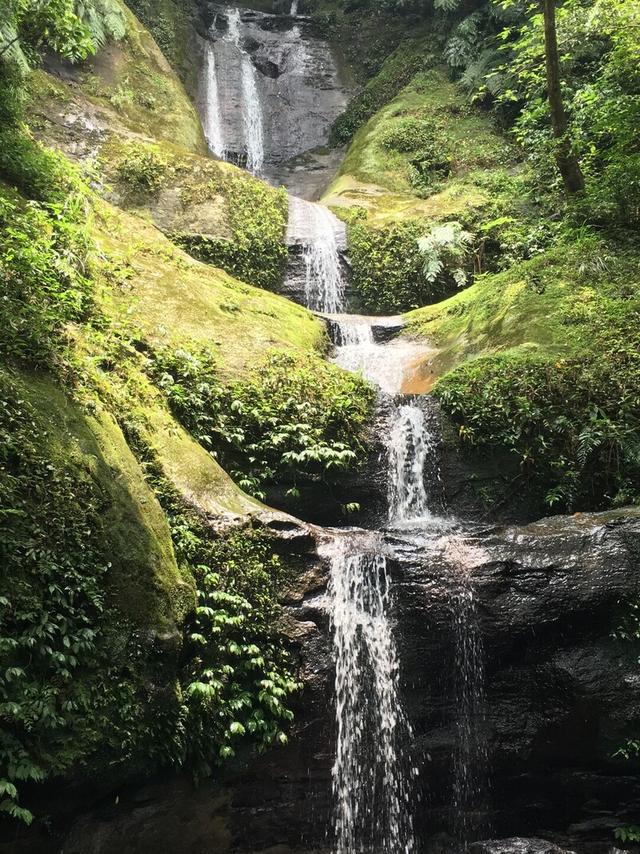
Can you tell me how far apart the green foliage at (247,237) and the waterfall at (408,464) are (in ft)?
19.8

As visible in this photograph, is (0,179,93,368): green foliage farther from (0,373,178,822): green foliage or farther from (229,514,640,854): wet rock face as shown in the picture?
(229,514,640,854): wet rock face

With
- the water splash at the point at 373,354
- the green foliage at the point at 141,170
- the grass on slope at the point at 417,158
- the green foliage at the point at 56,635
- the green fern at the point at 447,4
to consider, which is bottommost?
the green foliage at the point at 56,635

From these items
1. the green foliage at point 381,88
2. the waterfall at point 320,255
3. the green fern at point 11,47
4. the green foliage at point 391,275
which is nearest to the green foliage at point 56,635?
the green fern at point 11,47

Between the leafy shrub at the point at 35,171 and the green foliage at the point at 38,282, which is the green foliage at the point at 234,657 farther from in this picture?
the leafy shrub at the point at 35,171

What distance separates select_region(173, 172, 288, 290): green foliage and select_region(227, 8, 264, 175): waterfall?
795 cm

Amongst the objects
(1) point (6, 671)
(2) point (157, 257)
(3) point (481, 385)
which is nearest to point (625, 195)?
(3) point (481, 385)

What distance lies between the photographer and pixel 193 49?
24422 mm

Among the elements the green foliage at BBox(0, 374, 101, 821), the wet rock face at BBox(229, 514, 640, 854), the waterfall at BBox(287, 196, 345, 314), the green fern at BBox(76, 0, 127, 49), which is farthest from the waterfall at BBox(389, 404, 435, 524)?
the green fern at BBox(76, 0, 127, 49)

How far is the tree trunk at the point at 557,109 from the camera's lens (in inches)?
392

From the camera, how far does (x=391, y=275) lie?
48.1ft

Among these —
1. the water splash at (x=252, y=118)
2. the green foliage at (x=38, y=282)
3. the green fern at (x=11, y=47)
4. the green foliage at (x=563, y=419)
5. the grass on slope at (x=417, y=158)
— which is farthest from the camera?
the water splash at (x=252, y=118)

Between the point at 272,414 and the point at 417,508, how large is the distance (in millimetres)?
2428

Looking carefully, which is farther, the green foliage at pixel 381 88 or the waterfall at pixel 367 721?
the green foliage at pixel 381 88

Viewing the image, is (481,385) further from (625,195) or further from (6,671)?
(6,671)
